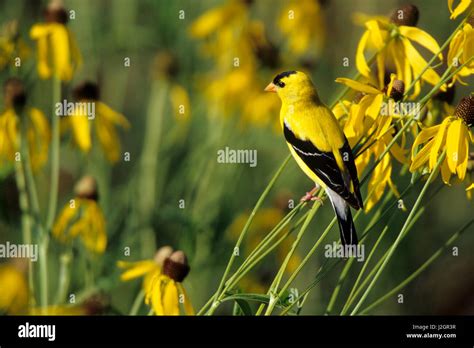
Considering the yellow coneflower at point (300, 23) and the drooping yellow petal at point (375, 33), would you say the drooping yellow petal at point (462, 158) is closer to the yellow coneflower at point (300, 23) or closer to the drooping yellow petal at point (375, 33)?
the drooping yellow petal at point (375, 33)

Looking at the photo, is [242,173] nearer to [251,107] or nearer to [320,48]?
[251,107]

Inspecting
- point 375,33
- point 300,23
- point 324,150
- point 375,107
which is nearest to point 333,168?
point 324,150

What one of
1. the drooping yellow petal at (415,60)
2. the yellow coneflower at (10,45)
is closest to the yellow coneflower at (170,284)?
the drooping yellow petal at (415,60)

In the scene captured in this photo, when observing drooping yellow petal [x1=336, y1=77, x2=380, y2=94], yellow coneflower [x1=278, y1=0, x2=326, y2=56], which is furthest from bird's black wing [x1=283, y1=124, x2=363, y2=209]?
yellow coneflower [x1=278, y1=0, x2=326, y2=56]

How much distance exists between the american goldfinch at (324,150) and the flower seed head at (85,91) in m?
1.01

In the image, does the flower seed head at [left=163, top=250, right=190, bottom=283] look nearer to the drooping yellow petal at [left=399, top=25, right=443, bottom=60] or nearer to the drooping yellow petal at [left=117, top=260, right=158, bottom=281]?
the drooping yellow petal at [left=117, top=260, right=158, bottom=281]

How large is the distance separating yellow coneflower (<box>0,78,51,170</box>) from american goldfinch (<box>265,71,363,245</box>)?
95 cm

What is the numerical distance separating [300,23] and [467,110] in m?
1.53

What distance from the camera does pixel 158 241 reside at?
137 inches

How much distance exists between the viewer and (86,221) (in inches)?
117

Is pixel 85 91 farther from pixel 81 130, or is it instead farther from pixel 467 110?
pixel 467 110

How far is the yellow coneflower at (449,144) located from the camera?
2.21 meters

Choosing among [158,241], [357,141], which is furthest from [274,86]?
[158,241]

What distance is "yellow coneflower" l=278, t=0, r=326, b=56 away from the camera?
3717 mm
